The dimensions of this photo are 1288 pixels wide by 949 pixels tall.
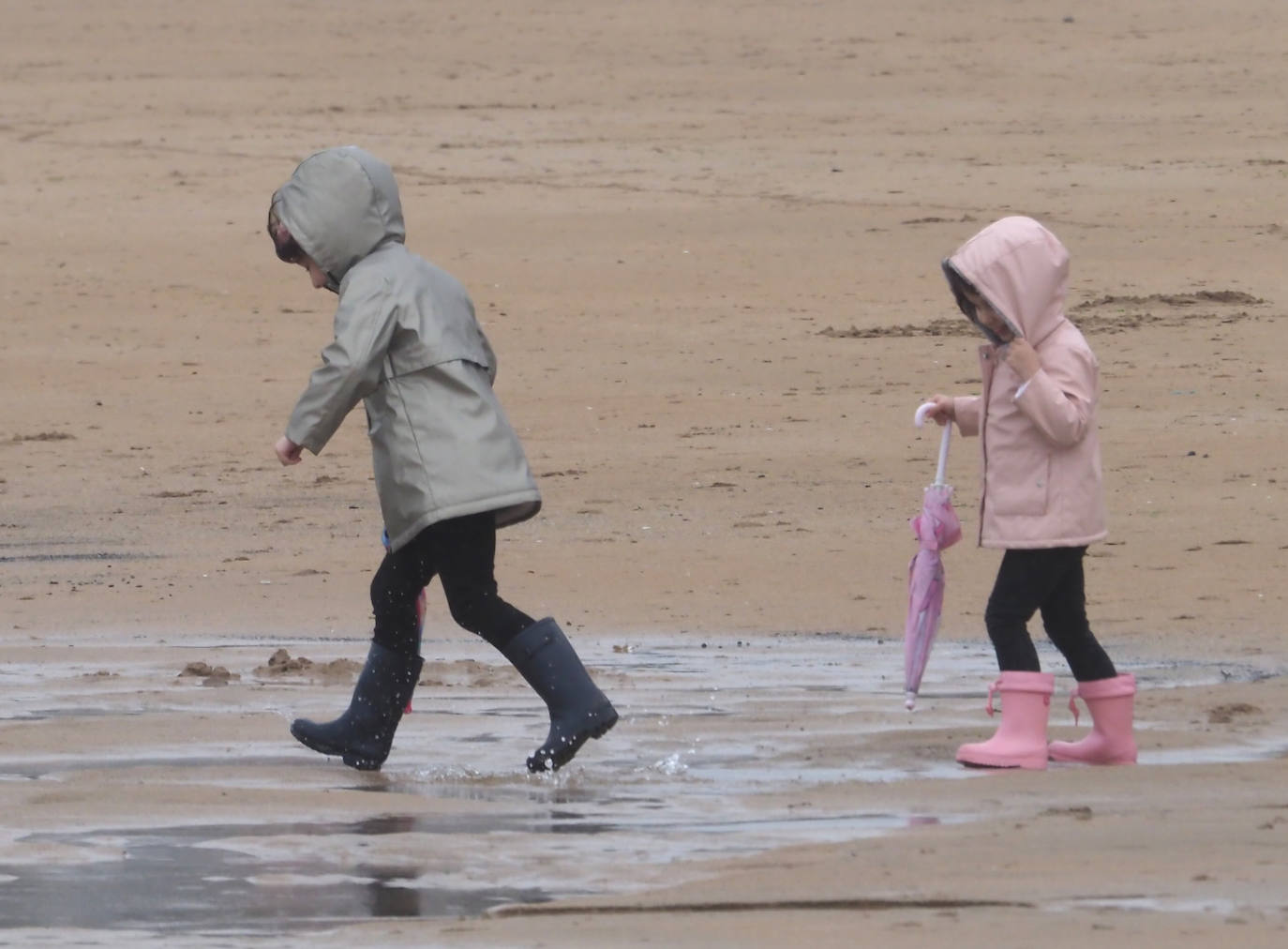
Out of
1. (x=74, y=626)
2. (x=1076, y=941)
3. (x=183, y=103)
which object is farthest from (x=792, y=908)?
(x=183, y=103)

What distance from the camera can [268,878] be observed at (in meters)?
5.15

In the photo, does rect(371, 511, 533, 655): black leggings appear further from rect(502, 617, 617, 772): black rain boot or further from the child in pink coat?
the child in pink coat

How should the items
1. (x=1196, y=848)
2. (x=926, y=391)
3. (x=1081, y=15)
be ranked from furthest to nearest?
(x=1081, y=15) < (x=926, y=391) < (x=1196, y=848)

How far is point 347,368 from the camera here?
607 centimetres

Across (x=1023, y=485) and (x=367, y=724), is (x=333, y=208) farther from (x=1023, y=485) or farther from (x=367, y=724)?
(x=1023, y=485)

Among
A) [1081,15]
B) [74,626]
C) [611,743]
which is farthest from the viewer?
[1081,15]

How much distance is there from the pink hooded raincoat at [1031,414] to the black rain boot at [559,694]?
0.99 metres

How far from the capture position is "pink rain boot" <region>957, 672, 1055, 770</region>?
20.1ft

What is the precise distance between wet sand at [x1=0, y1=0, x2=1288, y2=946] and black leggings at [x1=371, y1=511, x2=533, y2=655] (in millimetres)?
337

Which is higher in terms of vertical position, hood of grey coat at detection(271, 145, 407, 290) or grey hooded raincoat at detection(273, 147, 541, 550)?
hood of grey coat at detection(271, 145, 407, 290)

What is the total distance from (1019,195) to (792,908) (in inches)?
546

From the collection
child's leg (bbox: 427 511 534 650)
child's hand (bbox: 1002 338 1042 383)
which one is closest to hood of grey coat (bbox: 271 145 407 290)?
child's leg (bbox: 427 511 534 650)

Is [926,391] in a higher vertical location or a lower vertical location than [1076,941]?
lower

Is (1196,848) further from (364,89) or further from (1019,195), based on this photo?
(364,89)
